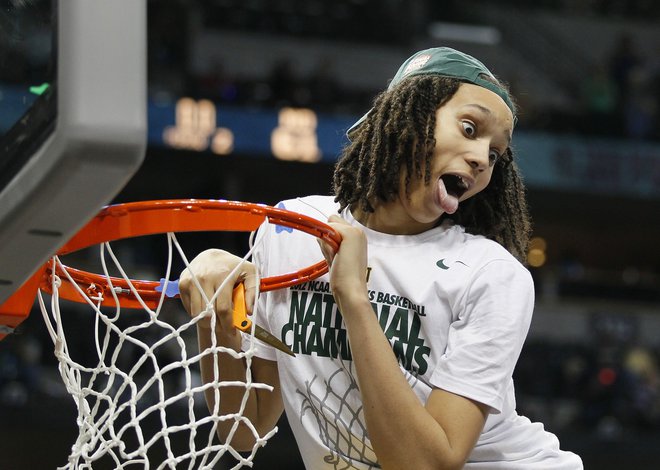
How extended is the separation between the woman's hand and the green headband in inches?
17.2

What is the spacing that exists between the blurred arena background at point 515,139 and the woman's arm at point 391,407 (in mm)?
5317

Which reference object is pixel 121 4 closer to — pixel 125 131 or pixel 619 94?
pixel 125 131

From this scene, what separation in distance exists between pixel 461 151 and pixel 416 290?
0.83 ft

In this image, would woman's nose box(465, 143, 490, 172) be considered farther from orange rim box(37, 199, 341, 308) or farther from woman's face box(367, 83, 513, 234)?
orange rim box(37, 199, 341, 308)

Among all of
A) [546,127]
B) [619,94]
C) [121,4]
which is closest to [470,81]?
[121,4]

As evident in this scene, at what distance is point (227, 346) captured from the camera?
1974 millimetres

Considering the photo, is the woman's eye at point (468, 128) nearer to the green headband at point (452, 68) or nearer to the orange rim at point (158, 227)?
the green headband at point (452, 68)

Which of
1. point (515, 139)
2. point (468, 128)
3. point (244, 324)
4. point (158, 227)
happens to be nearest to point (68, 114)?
point (158, 227)

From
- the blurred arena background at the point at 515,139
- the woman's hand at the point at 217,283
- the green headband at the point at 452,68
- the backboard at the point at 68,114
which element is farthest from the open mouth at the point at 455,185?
Answer: the blurred arena background at the point at 515,139

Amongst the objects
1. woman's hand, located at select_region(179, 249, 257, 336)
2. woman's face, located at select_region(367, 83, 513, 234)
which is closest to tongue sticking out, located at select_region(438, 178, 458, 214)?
woman's face, located at select_region(367, 83, 513, 234)

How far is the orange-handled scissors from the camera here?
1.86m

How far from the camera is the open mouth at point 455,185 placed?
1910 mm

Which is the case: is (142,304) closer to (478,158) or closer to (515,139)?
(478,158)

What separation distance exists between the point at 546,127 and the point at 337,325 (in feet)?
27.5
